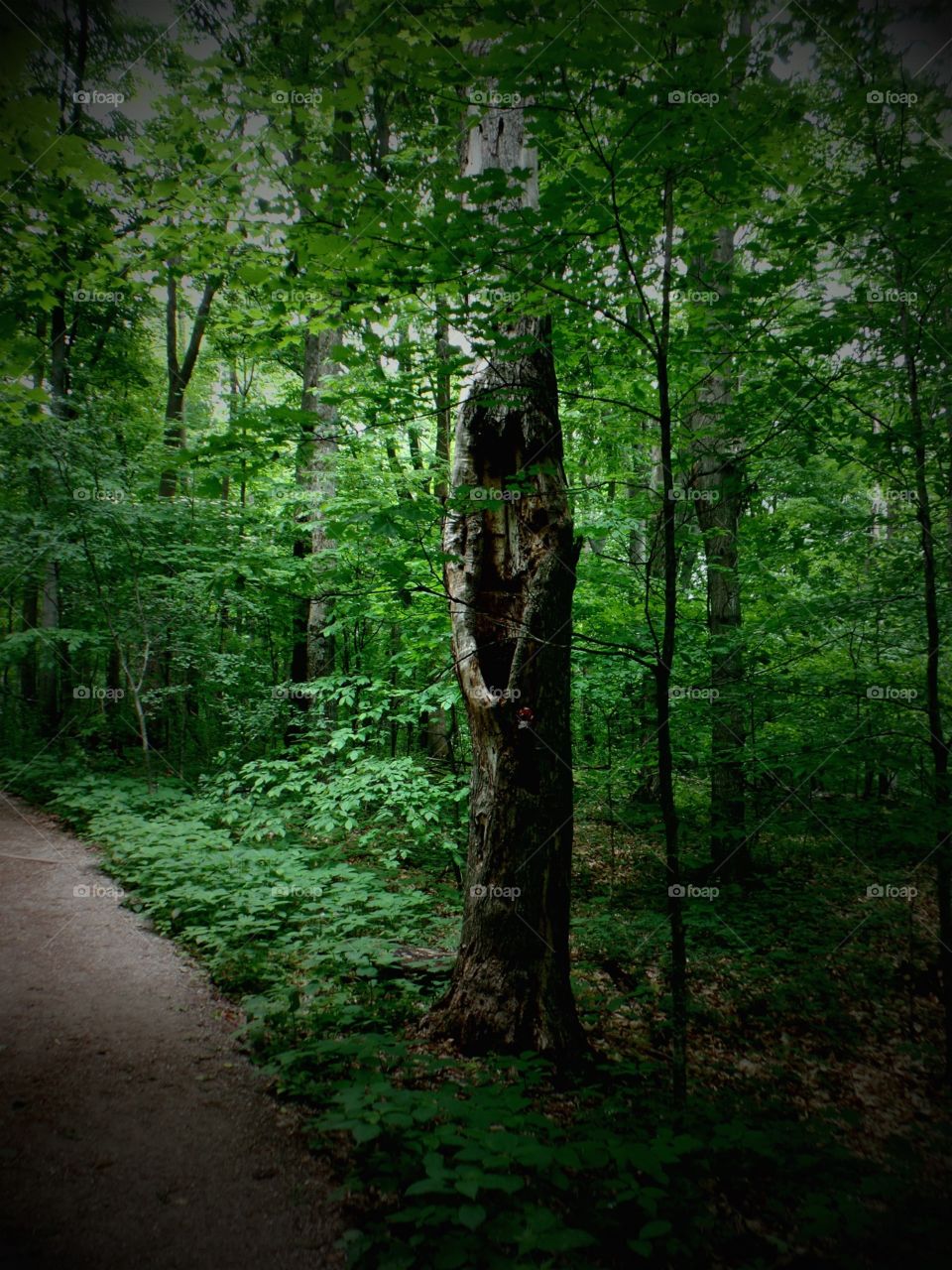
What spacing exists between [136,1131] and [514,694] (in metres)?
2.93

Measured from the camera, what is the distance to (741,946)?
593 centimetres

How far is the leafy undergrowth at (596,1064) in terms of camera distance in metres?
2.31

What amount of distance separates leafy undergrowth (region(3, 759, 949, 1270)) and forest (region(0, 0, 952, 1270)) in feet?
0.11

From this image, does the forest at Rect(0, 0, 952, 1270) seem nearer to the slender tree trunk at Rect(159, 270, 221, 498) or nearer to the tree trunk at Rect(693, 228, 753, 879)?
the tree trunk at Rect(693, 228, 753, 879)

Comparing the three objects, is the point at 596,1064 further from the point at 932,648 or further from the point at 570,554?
the point at 932,648

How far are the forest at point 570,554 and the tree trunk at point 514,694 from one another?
29mm

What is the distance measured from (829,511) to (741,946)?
4457mm

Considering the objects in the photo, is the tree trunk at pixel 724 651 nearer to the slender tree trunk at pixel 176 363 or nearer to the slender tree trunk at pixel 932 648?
the slender tree trunk at pixel 932 648

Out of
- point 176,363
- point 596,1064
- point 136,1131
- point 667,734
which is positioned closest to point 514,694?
point 667,734

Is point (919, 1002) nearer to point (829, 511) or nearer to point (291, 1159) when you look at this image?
point (829, 511)

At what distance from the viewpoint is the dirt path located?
2191 mm

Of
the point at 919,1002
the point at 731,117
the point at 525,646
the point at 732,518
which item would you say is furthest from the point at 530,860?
the point at 732,518

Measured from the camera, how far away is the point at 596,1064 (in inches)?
138

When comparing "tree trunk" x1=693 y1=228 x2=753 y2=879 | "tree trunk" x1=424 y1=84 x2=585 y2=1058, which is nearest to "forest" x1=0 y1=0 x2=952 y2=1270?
"tree trunk" x1=424 y1=84 x2=585 y2=1058
